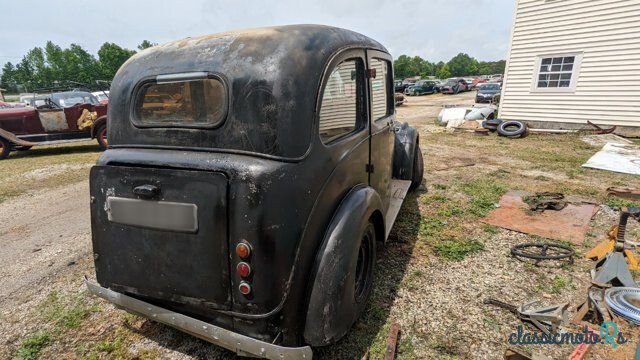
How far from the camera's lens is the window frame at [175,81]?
200 centimetres

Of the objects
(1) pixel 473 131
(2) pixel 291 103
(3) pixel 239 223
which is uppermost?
(2) pixel 291 103

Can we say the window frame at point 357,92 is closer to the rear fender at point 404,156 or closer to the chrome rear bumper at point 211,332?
the chrome rear bumper at point 211,332

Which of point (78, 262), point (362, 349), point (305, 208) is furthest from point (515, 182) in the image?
point (78, 262)

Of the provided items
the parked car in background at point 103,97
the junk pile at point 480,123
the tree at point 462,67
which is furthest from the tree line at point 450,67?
the parked car in background at point 103,97

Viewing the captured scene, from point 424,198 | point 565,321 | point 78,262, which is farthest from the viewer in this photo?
point 424,198

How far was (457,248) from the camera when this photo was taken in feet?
12.4

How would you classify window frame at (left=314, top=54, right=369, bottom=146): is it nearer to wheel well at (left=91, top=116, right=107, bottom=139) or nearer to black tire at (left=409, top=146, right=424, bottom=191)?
black tire at (left=409, top=146, right=424, bottom=191)

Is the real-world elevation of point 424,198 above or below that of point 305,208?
below

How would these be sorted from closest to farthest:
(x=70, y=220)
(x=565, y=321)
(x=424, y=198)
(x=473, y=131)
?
(x=565, y=321), (x=70, y=220), (x=424, y=198), (x=473, y=131)

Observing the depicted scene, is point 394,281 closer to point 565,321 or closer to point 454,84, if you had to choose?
point 565,321

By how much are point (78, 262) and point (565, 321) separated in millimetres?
4853

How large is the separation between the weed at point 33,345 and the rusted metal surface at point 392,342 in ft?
8.53

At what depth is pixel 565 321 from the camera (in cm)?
259

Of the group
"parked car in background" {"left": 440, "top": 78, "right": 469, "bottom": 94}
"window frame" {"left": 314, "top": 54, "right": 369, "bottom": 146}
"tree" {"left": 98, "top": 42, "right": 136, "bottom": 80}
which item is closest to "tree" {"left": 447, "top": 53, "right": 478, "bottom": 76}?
"parked car in background" {"left": 440, "top": 78, "right": 469, "bottom": 94}
